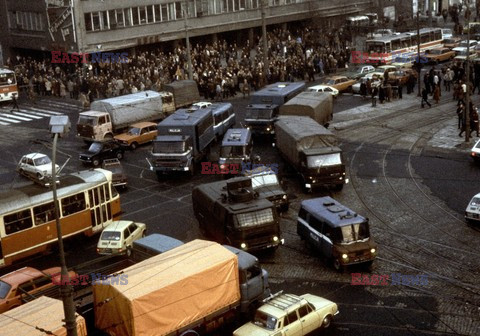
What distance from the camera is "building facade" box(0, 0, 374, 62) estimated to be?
65562 millimetres

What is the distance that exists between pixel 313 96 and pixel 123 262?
74.0 ft

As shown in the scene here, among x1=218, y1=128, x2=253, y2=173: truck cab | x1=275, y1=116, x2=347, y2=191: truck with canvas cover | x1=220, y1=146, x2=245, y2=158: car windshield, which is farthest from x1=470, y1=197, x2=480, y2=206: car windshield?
x1=220, y1=146, x2=245, y2=158: car windshield

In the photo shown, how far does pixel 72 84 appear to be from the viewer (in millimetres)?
60406

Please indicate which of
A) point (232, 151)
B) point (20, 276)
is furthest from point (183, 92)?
point (20, 276)

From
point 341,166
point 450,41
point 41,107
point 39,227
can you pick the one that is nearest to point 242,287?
point 39,227

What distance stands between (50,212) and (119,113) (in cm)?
1885

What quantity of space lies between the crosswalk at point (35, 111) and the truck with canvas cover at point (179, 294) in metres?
35.5

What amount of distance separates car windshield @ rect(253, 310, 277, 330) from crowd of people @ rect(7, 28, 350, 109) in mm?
37758

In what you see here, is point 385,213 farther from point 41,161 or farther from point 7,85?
point 7,85

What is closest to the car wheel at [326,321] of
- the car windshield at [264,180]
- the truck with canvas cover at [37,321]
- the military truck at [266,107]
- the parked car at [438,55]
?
the truck with canvas cover at [37,321]

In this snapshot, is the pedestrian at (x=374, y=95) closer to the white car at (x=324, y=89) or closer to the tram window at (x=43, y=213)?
the white car at (x=324, y=89)

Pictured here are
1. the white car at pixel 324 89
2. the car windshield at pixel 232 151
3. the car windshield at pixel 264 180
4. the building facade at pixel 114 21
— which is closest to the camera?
the car windshield at pixel 264 180

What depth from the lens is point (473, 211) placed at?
2797 centimetres

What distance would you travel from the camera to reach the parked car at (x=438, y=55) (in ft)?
223
